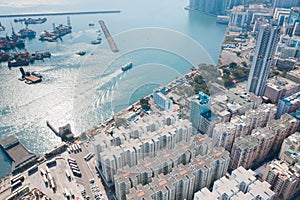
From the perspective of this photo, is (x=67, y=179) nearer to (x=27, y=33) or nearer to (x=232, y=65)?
(x=232, y=65)

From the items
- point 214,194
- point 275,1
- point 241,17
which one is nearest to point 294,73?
point 214,194

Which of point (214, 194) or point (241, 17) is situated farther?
point (241, 17)

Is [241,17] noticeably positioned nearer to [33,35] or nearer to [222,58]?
[222,58]

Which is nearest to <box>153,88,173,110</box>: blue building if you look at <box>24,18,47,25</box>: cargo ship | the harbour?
the harbour

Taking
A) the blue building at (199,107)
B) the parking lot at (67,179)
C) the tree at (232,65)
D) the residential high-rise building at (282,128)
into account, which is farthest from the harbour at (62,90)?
the residential high-rise building at (282,128)

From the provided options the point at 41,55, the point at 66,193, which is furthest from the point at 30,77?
the point at 66,193

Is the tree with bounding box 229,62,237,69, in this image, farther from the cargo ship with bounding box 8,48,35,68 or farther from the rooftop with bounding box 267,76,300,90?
the cargo ship with bounding box 8,48,35,68
